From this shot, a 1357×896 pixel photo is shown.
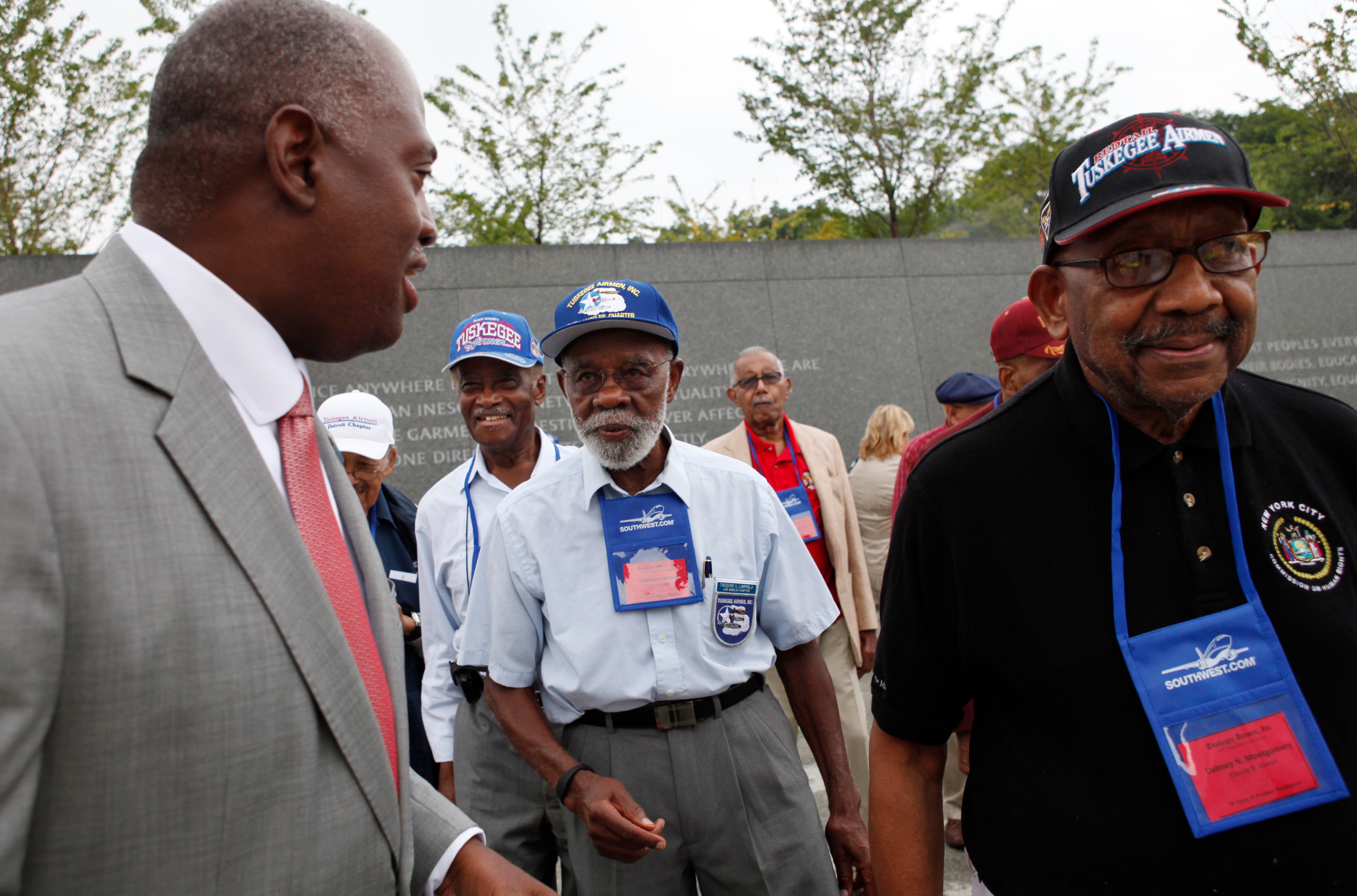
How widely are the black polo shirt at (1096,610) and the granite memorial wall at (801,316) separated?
8.27m

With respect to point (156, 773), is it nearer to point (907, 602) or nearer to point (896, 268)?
point (907, 602)

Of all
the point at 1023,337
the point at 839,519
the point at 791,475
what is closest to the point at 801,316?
the point at 791,475

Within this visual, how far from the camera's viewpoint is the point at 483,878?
1385 mm

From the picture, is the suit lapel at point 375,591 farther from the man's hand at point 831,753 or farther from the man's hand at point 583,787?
the man's hand at point 831,753

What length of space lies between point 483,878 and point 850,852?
1.33 meters

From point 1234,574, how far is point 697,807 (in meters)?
1.39

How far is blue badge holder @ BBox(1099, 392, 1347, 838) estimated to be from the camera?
1308mm

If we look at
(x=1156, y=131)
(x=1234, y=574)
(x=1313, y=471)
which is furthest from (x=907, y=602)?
(x=1156, y=131)

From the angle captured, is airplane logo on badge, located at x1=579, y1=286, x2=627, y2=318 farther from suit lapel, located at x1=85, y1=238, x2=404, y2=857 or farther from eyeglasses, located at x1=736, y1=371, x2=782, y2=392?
eyeglasses, located at x1=736, y1=371, x2=782, y2=392

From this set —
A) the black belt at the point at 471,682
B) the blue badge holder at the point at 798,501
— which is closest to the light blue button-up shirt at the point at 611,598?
the black belt at the point at 471,682

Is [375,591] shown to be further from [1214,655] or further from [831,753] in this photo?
[831,753]

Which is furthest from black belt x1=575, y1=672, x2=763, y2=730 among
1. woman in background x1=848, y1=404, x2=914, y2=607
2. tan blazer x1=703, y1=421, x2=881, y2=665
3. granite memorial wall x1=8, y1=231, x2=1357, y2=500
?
granite memorial wall x1=8, y1=231, x2=1357, y2=500

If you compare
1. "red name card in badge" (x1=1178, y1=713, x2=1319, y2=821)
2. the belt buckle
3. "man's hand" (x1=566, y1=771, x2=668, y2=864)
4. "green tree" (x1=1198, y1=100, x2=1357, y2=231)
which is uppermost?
"green tree" (x1=1198, y1=100, x2=1357, y2=231)

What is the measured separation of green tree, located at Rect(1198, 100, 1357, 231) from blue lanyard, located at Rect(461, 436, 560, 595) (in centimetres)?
1617
